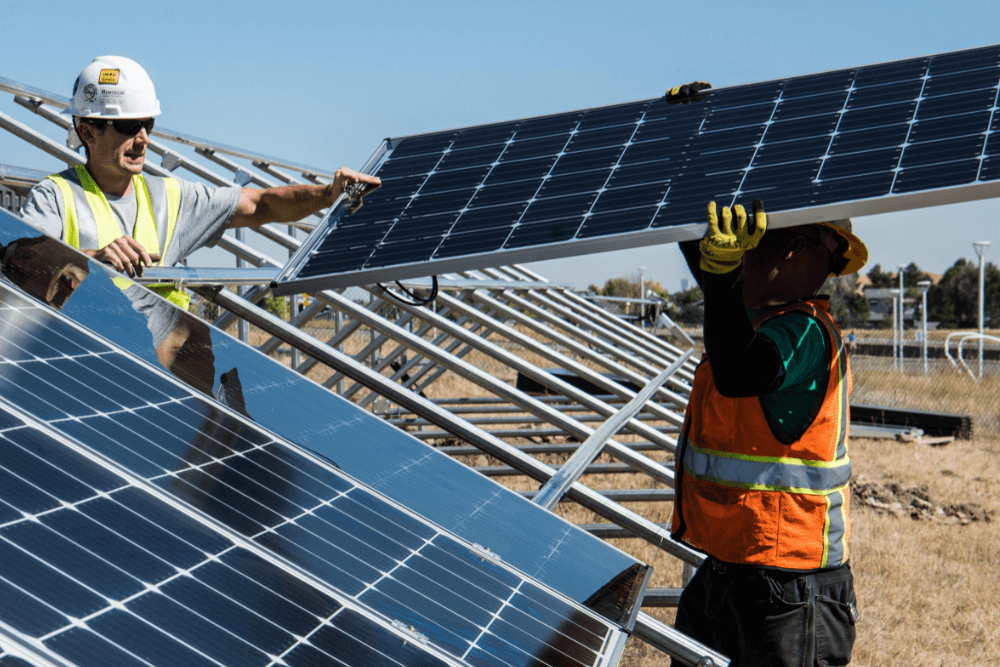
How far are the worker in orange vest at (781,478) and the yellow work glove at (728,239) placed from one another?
0.33ft

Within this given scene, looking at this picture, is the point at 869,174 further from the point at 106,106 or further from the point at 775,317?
the point at 106,106

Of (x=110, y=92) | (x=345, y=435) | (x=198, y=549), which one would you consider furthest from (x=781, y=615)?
(x=110, y=92)

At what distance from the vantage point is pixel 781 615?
3.12 metres

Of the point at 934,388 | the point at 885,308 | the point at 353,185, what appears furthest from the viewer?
the point at 885,308

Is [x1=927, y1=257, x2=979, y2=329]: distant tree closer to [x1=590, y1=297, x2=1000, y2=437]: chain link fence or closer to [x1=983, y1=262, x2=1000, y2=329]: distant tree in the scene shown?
[x1=983, y1=262, x2=1000, y2=329]: distant tree

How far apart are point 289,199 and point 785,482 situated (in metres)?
2.55

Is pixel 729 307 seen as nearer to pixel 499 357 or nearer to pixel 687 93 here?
pixel 687 93

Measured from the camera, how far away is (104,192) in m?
3.62

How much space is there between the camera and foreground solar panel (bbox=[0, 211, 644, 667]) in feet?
4.99

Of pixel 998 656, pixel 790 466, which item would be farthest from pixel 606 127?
pixel 998 656

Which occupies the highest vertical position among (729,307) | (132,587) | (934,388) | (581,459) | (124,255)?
(934,388)

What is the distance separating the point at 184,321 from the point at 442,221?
114cm

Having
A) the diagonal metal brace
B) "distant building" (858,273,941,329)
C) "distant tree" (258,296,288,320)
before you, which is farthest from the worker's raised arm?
"distant building" (858,273,941,329)

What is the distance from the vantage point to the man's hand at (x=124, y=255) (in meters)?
3.43
